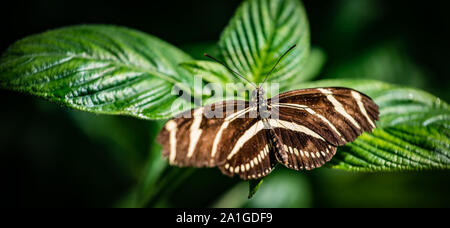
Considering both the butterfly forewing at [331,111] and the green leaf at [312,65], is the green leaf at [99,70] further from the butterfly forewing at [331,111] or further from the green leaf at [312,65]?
A: the green leaf at [312,65]

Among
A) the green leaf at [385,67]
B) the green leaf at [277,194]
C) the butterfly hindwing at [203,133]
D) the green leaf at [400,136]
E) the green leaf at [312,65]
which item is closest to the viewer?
the butterfly hindwing at [203,133]

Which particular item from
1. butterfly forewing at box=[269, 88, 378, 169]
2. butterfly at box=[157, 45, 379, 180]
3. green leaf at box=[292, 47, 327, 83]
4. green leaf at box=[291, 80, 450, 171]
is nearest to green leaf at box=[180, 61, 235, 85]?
butterfly at box=[157, 45, 379, 180]

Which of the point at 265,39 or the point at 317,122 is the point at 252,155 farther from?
the point at 265,39

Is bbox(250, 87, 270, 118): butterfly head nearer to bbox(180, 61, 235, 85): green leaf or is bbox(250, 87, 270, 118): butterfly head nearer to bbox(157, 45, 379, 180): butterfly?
bbox(157, 45, 379, 180): butterfly

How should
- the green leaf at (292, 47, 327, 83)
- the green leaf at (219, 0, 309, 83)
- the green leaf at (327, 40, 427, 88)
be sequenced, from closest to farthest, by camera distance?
the green leaf at (219, 0, 309, 83) < the green leaf at (292, 47, 327, 83) < the green leaf at (327, 40, 427, 88)

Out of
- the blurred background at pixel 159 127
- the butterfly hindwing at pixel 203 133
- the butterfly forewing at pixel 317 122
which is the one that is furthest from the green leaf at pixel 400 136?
the blurred background at pixel 159 127

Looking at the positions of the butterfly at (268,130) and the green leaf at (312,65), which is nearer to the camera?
the butterfly at (268,130)

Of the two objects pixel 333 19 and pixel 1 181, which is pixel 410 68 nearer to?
pixel 333 19

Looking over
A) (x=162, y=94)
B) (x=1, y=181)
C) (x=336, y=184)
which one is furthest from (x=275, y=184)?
(x=1, y=181)
